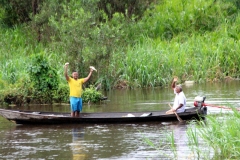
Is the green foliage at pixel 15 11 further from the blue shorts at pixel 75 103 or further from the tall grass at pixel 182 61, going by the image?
the blue shorts at pixel 75 103

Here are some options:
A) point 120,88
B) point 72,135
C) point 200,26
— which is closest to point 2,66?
point 120,88

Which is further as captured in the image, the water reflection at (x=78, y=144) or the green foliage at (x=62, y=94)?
the green foliage at (x=62, y=94)

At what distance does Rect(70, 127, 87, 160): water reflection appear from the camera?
13.1 meters

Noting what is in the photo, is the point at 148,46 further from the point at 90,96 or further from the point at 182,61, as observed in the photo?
the point at 90,96

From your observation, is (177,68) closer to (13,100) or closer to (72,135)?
(13,100)

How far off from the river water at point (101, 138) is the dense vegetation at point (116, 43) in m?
2.34

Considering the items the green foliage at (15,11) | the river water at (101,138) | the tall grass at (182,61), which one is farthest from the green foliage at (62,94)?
the green foliage at (15,11)

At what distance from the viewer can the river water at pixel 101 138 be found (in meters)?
13.1

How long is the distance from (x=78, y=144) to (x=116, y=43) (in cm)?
1228

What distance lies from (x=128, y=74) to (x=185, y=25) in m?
8.21

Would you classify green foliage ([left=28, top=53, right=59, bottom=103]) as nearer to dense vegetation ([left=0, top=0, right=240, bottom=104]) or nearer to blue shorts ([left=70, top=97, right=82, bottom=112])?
dense vegetation ([left=0, top=0, right=240, bottom=104])

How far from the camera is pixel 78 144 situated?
47.6 feet

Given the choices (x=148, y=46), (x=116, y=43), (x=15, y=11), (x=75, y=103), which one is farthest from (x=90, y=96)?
(x=15, y=11)

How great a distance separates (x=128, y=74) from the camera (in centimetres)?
2611
